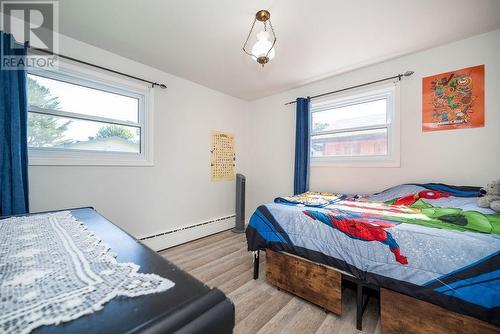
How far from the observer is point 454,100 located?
1.98 meters

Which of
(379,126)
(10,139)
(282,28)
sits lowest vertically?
(10,139)

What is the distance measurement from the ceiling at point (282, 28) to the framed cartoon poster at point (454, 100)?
1.20 ft

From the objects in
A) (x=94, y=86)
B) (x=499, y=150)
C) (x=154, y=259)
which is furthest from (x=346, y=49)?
(x=94, y=86)

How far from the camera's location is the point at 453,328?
3.50 feet

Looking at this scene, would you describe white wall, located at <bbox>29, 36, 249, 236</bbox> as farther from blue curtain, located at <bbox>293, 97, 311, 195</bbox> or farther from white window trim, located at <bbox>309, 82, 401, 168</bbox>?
white window trim, located at <bbox>309, 82, 401, 168</bbox>

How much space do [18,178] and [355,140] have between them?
3.51 m

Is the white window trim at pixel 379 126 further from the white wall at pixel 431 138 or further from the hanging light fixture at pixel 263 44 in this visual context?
the hanging light fixture at pixel 263 44

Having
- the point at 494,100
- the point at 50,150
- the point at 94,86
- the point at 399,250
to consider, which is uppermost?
the point at 94,86

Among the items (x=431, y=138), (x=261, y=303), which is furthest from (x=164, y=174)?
(x=431, y=138)

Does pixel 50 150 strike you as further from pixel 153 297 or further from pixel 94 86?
pixel 153 297

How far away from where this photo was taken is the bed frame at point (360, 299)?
107 centimetres

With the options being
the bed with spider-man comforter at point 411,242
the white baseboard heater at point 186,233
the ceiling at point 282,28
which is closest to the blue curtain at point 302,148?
the ceiling at point 282,28

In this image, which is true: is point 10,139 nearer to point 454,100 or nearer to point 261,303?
point 261,303

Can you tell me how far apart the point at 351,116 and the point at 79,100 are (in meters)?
3.28
